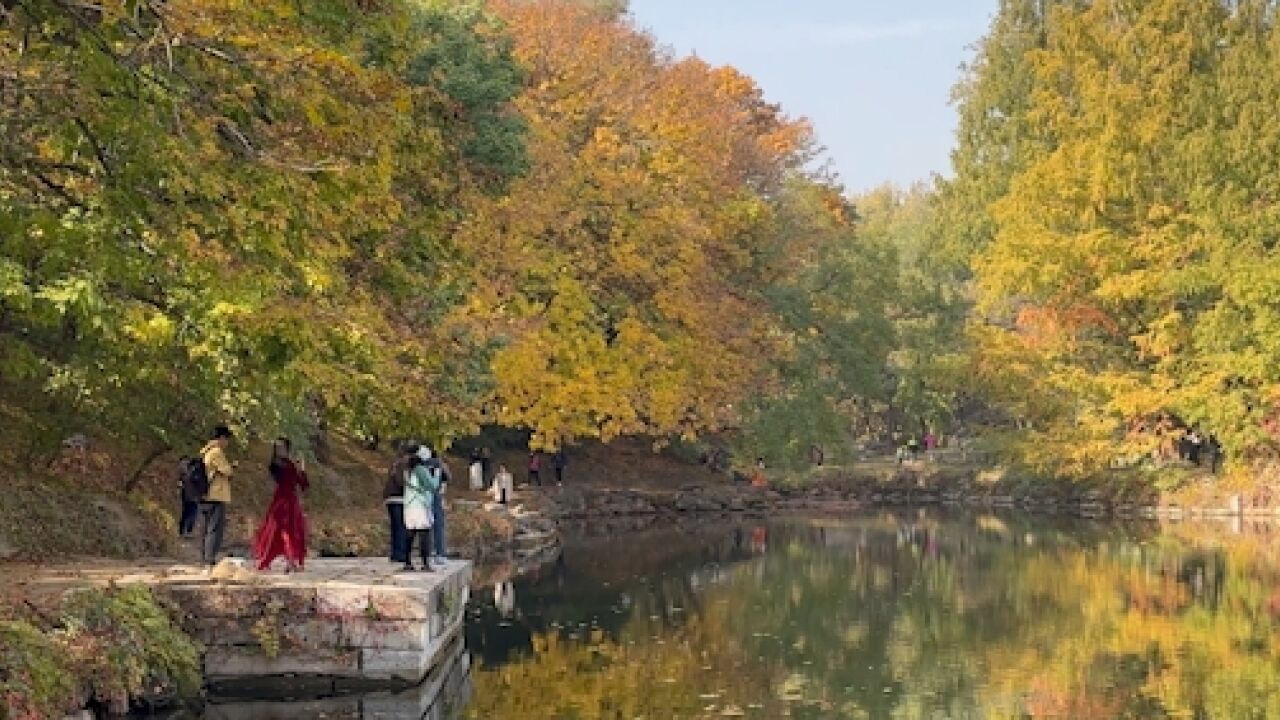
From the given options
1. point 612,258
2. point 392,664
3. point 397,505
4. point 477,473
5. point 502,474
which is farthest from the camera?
point 612,258

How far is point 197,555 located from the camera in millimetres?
22047

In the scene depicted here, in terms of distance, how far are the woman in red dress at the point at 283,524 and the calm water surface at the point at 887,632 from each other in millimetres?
2520

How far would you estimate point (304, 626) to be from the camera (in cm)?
1656

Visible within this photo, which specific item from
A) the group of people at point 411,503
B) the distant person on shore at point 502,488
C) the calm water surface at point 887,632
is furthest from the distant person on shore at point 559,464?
the group of people at point 411,503

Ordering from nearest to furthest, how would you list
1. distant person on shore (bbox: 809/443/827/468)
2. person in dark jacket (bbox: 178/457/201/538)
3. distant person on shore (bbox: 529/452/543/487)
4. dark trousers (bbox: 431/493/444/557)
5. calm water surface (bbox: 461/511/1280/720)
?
calm water surface (bbox: 461/511/1280/720)
dark trousers (bbox: 431/493/444/557)
person in dark jacket (bbox: 178/457/201/538)
distant person on shore (bbox: 529/452/543/487)
distant person on shore (bbox: 809/443/827/468)

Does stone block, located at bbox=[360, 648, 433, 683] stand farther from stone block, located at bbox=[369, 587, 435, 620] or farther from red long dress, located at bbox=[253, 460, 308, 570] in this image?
red long dress, located at bbox=[253, 460, 308, 570]

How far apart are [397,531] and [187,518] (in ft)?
16.0

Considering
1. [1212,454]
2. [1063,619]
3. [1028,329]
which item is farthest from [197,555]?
[1028,329]

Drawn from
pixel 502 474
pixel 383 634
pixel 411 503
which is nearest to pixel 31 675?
pixel 383 634

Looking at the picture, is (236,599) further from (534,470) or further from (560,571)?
(534,470)

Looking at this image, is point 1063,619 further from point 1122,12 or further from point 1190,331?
point 1122,12

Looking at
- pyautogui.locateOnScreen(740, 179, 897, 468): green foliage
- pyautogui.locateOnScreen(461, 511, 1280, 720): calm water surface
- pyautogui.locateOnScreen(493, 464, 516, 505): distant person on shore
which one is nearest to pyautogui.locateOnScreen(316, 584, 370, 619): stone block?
pyautogui.locateOnScreen(461, 511, 1280, 720): calm water surface

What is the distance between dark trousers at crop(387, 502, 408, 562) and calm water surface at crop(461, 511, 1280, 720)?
1478 mm

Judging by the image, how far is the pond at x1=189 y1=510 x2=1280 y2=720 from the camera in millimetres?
17016
